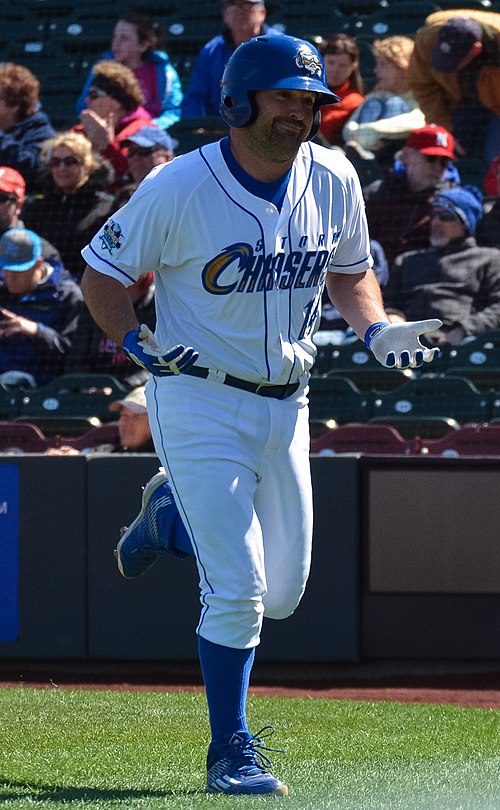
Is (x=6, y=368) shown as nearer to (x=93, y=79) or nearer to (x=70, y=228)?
(x=70, y=228)

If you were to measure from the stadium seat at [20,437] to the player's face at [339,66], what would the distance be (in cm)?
315

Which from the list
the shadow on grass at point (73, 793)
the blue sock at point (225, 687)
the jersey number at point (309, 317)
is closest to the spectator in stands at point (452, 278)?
the jersey number at point (309, 317)

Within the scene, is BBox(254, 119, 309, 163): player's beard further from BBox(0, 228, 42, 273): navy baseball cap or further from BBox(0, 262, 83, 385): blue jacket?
BBox(0, 228, 42, 273): navy baseball cap

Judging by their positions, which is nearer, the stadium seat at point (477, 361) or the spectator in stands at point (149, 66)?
the stadium seat at point (477, 361)

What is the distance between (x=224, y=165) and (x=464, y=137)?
5591 millimetres

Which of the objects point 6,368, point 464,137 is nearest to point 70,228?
point 6,368

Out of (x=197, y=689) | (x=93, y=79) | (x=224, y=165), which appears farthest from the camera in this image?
(x=93, y=79)

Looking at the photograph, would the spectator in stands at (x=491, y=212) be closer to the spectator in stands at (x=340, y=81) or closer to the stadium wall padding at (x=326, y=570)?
the spectator in stands at (x=340, y=81)

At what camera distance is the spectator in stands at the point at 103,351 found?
7438mm

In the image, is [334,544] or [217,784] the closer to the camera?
[217,784]

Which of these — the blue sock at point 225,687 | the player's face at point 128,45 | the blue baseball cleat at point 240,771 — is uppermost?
the player's face at point 128,45

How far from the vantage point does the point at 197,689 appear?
536cm

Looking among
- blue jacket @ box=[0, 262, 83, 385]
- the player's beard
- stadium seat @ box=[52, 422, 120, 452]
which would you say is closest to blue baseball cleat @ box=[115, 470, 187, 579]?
the player's beard

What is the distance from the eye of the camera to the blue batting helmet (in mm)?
2984
